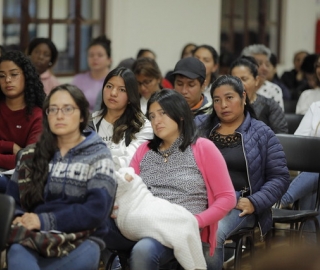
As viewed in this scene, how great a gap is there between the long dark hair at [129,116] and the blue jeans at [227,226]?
619 mm

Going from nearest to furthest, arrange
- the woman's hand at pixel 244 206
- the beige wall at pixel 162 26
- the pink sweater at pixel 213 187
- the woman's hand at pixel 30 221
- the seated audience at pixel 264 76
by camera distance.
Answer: the woman's hand at pixel 30 221 < the pink sweater at pixel 213 187 < the woman's hand at pixel 244 206 < the seated audience at pixel 264 76 < the beige wall at pixel 162 26

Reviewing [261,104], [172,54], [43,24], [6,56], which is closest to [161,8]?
[172,54]

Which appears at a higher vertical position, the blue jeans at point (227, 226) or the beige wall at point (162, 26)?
the beige wall at point (162, 26)

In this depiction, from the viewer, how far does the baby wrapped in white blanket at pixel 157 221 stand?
319 cm

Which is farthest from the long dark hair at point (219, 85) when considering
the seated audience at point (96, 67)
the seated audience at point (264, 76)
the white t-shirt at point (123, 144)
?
the seated audience at point (96, 67)

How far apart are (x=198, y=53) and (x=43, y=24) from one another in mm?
1813

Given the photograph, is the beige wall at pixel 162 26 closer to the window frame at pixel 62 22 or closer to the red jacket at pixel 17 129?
the window frame at pixel 62 22

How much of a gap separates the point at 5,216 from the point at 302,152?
2.02m

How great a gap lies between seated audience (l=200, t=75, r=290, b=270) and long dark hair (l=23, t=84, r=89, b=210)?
0.94m

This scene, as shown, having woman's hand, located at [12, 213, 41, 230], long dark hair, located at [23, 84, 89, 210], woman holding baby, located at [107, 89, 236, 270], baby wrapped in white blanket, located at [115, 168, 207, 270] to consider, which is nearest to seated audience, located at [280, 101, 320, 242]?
woman holding baby, located at [107, 89, 236, 270]

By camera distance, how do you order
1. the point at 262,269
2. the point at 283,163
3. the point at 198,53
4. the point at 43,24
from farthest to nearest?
1. the point at 43,24
2. the point at 198,53
3. the point at 283,163
4. the point at 262,269

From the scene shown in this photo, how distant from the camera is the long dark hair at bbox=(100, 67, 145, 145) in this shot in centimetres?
386

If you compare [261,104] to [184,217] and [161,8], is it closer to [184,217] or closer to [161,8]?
[184,217]

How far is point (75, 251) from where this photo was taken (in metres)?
3.00
